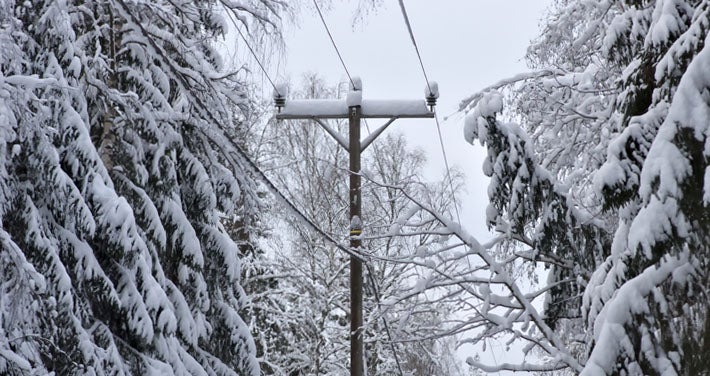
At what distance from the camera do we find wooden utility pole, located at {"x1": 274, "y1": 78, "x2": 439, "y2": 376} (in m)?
8.74

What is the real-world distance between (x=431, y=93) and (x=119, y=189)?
3.71 metres

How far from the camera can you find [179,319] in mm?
6375

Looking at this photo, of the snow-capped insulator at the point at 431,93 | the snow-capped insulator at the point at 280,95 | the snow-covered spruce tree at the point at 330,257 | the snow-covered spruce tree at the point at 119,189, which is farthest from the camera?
the snow-covered spruce tree at the point at 330,257

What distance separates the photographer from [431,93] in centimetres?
889

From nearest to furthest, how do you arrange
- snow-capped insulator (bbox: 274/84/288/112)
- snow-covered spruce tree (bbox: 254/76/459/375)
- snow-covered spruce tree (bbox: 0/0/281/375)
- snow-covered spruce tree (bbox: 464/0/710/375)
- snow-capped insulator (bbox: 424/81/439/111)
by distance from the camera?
snow-covered spruce tree (bbox: 464/0/710/375) → snow-covered spruce tree (bbox: 0/0/281/375) → snow-capped insulator (bbox: 274/84/288/112) → snow-capped insulator (bbox: 424/81/439/111) → snow-covered spruce tree (bbox: 254/76/459/375)

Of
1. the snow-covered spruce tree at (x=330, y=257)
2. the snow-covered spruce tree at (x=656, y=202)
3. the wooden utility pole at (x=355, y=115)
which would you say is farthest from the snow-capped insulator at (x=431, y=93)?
the snow-covered spruce tree at (x=330, y=257)

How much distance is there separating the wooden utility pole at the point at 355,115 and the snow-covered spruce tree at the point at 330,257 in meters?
4.79

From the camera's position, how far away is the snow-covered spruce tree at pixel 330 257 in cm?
1541

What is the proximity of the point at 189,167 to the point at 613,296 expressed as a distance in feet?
11.2

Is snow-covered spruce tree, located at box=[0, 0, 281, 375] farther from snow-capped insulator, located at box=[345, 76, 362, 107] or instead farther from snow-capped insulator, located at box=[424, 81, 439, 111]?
snow-capped insulator, located at box=[424, 81, 439, 111]

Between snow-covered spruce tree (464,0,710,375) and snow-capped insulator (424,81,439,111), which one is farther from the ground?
snow-capped insulator (424,81,439,111)

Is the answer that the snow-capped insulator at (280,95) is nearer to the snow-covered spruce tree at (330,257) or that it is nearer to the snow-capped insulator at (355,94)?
the snow-capped insulator at (355,94)

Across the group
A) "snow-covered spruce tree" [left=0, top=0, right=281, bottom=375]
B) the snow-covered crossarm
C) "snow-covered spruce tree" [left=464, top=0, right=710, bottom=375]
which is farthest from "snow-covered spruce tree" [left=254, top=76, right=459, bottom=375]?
"snow-covered spruce tree" [left=464, top=0, right=710, bottom=375]

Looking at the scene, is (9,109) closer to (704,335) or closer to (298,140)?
(704,335)
